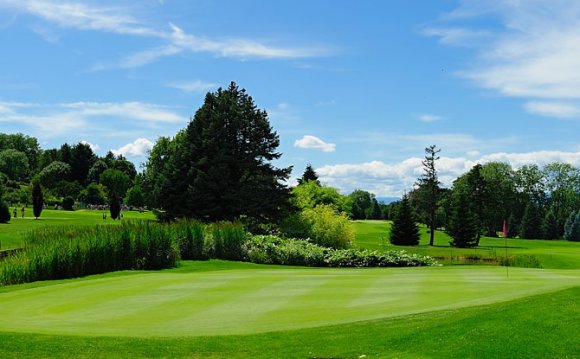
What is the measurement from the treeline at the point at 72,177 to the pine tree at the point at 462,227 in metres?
56.8

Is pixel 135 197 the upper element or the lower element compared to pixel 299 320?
upper

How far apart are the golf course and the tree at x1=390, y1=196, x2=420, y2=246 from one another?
50157 millimetres

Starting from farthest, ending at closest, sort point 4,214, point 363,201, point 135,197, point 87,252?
point 363,201
point 135,197
point 4,214
point 87,252

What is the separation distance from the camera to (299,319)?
37.5ft

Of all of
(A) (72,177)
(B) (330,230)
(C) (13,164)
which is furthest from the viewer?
(C) (13,164)

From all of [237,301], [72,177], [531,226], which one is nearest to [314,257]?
[237,301]

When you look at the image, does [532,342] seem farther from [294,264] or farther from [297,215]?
[297,215]

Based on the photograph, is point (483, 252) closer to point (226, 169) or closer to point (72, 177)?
point (226, 169)

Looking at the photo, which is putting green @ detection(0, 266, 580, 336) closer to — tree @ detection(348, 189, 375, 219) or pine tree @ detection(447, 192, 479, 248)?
pine tree @ detection(447, 192, 479, 248)

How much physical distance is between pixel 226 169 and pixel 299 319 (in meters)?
36.0

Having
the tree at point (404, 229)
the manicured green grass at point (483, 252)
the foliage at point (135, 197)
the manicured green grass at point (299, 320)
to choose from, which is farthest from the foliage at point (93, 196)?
the manicured green grass at point (299, 320)

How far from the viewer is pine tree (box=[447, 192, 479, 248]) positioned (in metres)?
67.3

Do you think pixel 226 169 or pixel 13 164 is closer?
pixel 226 169

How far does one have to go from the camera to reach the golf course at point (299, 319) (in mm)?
9227
